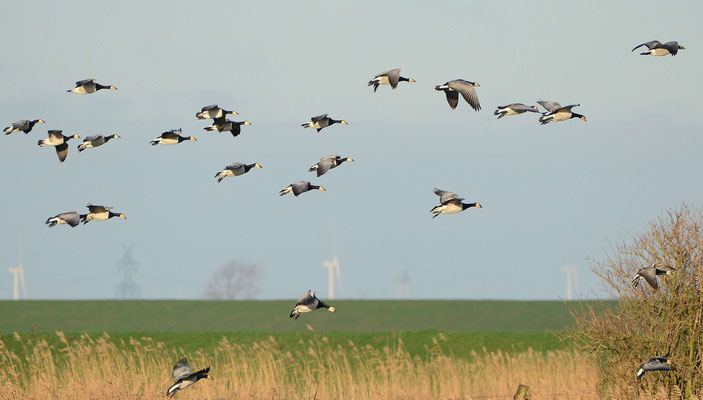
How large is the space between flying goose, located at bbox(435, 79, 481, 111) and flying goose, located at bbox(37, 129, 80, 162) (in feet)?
27.0

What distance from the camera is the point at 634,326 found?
17.2 meters

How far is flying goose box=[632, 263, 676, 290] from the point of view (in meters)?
15.2

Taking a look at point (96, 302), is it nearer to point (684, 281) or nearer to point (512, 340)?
point (512, 340)

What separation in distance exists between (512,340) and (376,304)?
2069 centimetres

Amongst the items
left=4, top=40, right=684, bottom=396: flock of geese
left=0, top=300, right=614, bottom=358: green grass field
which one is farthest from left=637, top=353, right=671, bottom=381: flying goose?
left=0, top=300, right=614, bottom=358: green grass field

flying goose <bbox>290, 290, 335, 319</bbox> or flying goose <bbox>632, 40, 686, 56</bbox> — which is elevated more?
flying goose <bbox>632, 40, 686, 56</bbox>

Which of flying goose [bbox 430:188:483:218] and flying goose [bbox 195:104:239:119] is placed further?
flying goose [bbox 195:104:239:119]

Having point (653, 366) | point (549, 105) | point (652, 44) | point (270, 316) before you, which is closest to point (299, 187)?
point (549, 105)

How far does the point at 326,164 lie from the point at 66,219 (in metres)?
4.82

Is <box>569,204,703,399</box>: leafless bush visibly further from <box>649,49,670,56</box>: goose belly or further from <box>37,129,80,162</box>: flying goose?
<box>37,129,80,162</box>: flying goose

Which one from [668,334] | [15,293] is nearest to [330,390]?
[668,334]

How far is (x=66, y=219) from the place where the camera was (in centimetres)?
1612

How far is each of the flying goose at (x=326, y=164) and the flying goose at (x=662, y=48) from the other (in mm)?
6775

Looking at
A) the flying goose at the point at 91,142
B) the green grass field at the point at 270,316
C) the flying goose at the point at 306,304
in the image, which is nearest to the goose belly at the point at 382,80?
the flying goose at the point at 306,304
